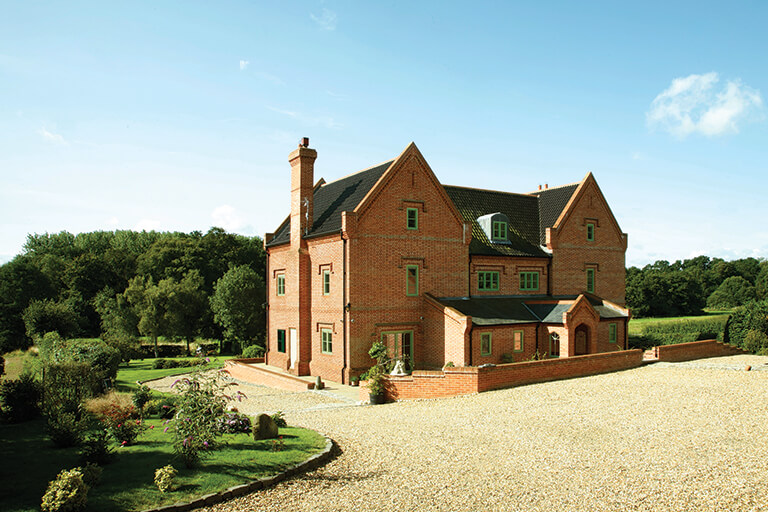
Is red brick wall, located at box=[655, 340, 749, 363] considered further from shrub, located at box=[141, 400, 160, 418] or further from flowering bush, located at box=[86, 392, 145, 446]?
flowering bush, located at box=[86, 392, 145, 446]

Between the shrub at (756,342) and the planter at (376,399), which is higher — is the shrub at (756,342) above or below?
above

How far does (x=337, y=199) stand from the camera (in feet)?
94.5

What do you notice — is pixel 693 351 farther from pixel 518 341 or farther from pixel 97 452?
pixel 97 452

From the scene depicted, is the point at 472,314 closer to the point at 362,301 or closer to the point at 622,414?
the point at 362,301

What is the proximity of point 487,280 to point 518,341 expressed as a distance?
421 cm

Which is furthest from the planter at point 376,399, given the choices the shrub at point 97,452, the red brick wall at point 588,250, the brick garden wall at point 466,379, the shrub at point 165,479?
the red brick wall at point 588,250

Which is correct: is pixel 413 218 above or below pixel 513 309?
above

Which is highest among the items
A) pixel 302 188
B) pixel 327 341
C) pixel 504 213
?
pixel 302 188

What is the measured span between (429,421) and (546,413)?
3820 millimetres

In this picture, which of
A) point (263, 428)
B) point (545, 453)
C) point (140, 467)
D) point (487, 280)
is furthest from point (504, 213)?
point (140, 467)

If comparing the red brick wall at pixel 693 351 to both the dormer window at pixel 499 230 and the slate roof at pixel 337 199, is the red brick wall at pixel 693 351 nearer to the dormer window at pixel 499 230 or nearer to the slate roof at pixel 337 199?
the dormer window at pixel 499 230

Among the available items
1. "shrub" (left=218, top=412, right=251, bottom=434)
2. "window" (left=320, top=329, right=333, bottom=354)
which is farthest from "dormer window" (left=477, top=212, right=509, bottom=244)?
"shrub" (left=218, top=412, right=251, bottom=434)

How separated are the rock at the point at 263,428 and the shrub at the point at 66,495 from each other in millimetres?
4594

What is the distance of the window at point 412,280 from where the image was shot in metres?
26.5
